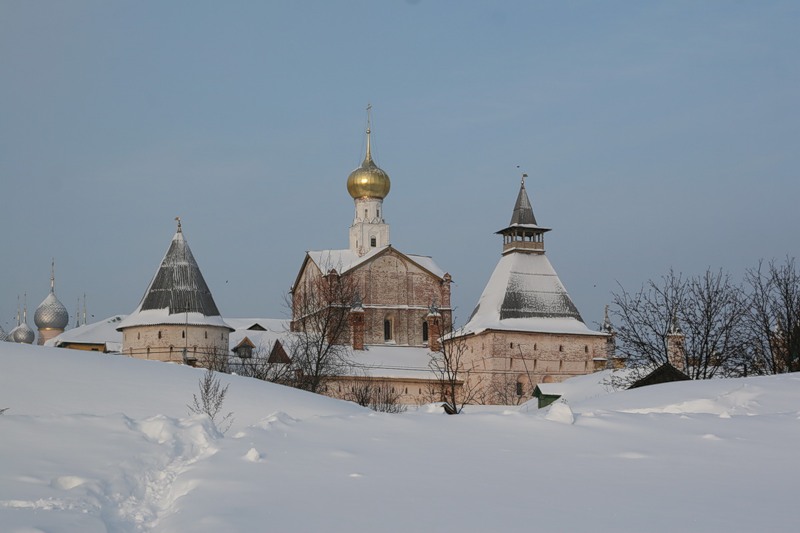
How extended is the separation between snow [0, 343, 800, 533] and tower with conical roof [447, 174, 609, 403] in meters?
39.4

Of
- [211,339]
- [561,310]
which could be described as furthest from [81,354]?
[561,310]

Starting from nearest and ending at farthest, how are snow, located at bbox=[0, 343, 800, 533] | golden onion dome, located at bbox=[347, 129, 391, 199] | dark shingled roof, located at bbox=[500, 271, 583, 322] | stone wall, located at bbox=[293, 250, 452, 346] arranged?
1. snow, located at bbox=[0, 343, 800, 533]
2. dark shingled roof, located at bbox=[500, 271, 583, 322]
3. stone wall, located at bbox=[293, 250, 452, 346]
4. golden onion dome, located at bbox=[347, 129, 391, 199]

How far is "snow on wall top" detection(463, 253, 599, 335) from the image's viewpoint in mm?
50031

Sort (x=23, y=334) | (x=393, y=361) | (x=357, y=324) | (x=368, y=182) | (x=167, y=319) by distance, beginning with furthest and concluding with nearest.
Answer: (x=23, y=334) < (x=368, y=182) < (x=357, y=324) < (x=393, y=361) < (x=167, y=319)

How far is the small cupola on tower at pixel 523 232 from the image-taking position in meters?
53.0

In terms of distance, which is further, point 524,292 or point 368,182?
point 368,182

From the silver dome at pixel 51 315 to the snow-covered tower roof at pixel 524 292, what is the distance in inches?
1020

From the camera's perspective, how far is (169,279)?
44.2 metres

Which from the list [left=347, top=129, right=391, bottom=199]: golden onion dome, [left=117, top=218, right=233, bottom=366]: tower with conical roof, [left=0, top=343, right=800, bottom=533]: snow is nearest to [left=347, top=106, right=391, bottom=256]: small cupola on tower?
[left=347, top=129, right=391, bottom=199]: golden onion dome

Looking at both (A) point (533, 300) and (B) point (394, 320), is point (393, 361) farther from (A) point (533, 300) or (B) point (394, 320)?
(A) point (533, 300)

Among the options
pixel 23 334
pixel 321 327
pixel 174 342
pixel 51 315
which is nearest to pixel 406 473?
pixel 174 342

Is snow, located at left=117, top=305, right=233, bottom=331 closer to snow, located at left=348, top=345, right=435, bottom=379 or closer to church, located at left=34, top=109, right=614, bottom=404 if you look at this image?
church, located at left=34, top=109, right=614, bottom=404

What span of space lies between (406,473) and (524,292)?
44.6 meters

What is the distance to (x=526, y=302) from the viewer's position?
50.8 m
